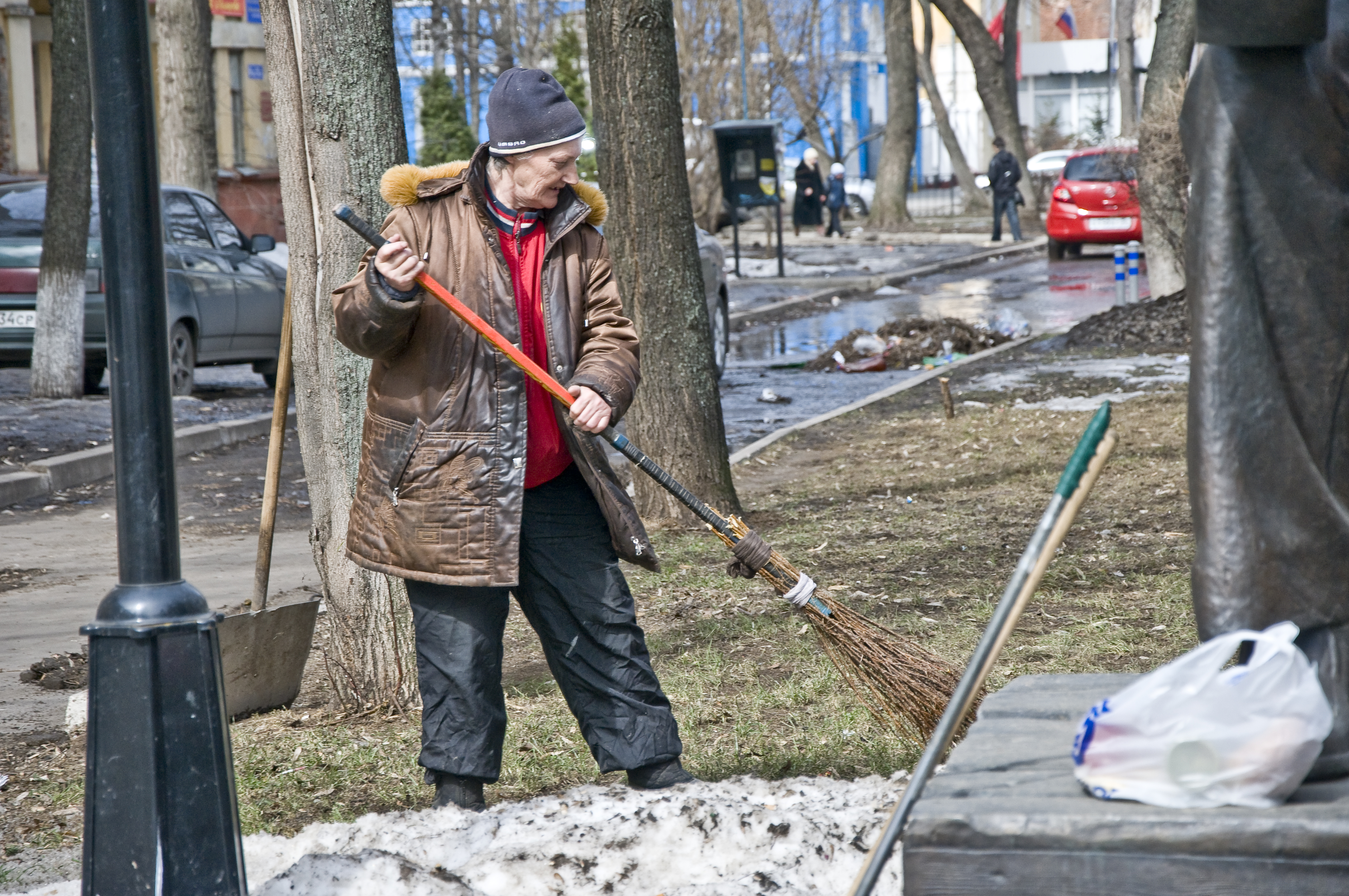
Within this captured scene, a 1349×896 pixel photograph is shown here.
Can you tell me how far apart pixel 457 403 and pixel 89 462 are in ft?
23.5

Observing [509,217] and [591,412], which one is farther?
[509,217]

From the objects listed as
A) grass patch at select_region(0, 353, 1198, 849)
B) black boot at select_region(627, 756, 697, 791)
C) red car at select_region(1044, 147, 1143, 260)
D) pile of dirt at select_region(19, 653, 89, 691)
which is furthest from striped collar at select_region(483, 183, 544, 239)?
red car at select_region(1044, 147, 1143, 260)

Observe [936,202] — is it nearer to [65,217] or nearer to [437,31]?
[437,31]

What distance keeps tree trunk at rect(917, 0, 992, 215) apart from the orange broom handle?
35.6 metres

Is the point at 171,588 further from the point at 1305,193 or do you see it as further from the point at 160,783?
the point at 1305,193

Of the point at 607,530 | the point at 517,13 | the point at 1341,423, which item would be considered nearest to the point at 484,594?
the point at 607,530

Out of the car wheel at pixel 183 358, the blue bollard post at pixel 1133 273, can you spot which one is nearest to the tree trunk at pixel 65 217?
the car wheel at pixel 183 358

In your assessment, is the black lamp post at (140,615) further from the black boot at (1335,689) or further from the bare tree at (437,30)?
the bare tree at (437,30)

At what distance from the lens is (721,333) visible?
14391 mm

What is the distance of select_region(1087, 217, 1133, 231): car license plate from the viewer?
82.3 feet

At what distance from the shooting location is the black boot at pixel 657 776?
4.06 meters

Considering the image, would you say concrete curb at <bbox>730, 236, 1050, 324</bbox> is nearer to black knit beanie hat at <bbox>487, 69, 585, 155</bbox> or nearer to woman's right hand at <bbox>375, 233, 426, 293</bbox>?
black knit beanie hat at <bbox>487, 69, 585, 155</bbox>

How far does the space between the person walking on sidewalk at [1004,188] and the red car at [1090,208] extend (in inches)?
184

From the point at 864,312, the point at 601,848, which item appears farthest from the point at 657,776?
the point at 864,312
